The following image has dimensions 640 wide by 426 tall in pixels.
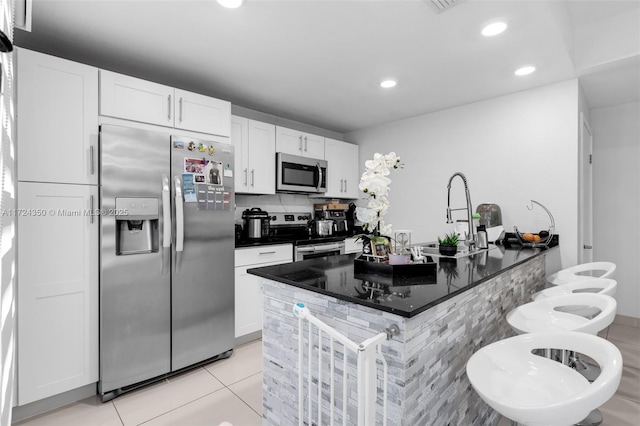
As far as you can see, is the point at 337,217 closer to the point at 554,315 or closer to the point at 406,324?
the point at 554,315

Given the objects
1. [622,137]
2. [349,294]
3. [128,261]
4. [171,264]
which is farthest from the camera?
[622,137]

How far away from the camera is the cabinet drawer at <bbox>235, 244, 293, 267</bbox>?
290 centimetres

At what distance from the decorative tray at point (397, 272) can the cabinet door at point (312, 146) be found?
2.56 metres

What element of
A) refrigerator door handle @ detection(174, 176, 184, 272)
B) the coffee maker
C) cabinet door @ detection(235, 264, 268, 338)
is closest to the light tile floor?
cabinet door @ detection(235, 264, 268, 338)

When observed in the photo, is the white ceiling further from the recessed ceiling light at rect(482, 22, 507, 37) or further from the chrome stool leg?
the chrome stool leg

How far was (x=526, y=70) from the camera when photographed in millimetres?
2654

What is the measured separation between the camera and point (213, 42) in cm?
221

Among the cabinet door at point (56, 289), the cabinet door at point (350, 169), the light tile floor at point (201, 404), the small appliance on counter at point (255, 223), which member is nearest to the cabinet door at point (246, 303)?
the light tile floor at point (201, 404)

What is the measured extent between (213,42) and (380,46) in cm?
120

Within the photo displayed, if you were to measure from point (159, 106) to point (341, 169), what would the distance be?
8.14ft

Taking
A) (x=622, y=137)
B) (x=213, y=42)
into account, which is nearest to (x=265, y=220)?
(x=213, y=42)

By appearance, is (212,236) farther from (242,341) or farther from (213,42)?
(213,42)

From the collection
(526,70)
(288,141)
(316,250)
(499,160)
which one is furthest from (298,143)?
(526,70)

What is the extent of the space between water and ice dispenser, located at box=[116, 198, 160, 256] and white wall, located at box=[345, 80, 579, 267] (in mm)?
2937
